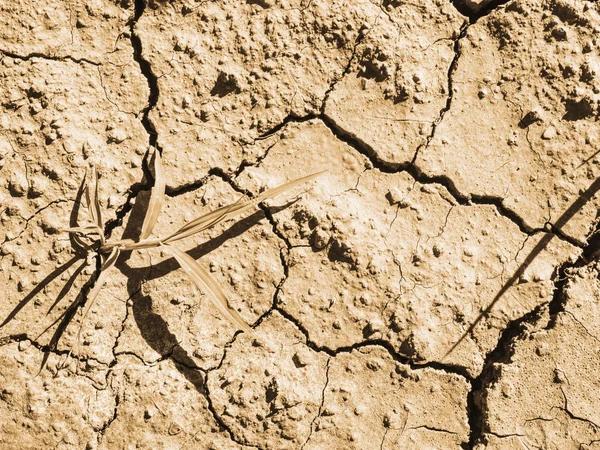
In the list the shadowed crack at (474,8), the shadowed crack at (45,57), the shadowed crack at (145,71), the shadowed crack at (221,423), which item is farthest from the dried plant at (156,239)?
the shadowed crack at (474,8)

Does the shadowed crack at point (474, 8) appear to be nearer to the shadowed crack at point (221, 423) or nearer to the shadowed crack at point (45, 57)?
the shadowed crack at point (45, 57)

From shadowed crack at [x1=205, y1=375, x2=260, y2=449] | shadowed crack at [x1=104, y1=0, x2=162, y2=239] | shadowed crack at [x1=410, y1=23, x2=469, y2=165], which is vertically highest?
shadowed crack at [x1=410, y1=23, x2=469, y2=165]

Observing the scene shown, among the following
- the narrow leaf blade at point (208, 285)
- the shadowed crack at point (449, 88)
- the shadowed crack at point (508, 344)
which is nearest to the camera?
the narrow leaf blade at point (208, 285)

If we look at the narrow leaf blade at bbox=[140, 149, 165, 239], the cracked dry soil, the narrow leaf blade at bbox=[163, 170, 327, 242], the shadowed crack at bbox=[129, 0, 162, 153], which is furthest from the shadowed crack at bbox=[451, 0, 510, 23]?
the narrow leaf blade at bbox=[140, 149, 165, 239]

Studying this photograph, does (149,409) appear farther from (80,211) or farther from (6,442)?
(80,211)

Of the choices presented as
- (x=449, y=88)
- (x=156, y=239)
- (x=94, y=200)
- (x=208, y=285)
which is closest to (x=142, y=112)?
(x=94, y=200)

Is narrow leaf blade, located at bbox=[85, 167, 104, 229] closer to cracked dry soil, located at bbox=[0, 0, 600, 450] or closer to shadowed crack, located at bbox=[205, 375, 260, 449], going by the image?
cracked dry soil, located at bbox=[0, 0, 600, 450]
